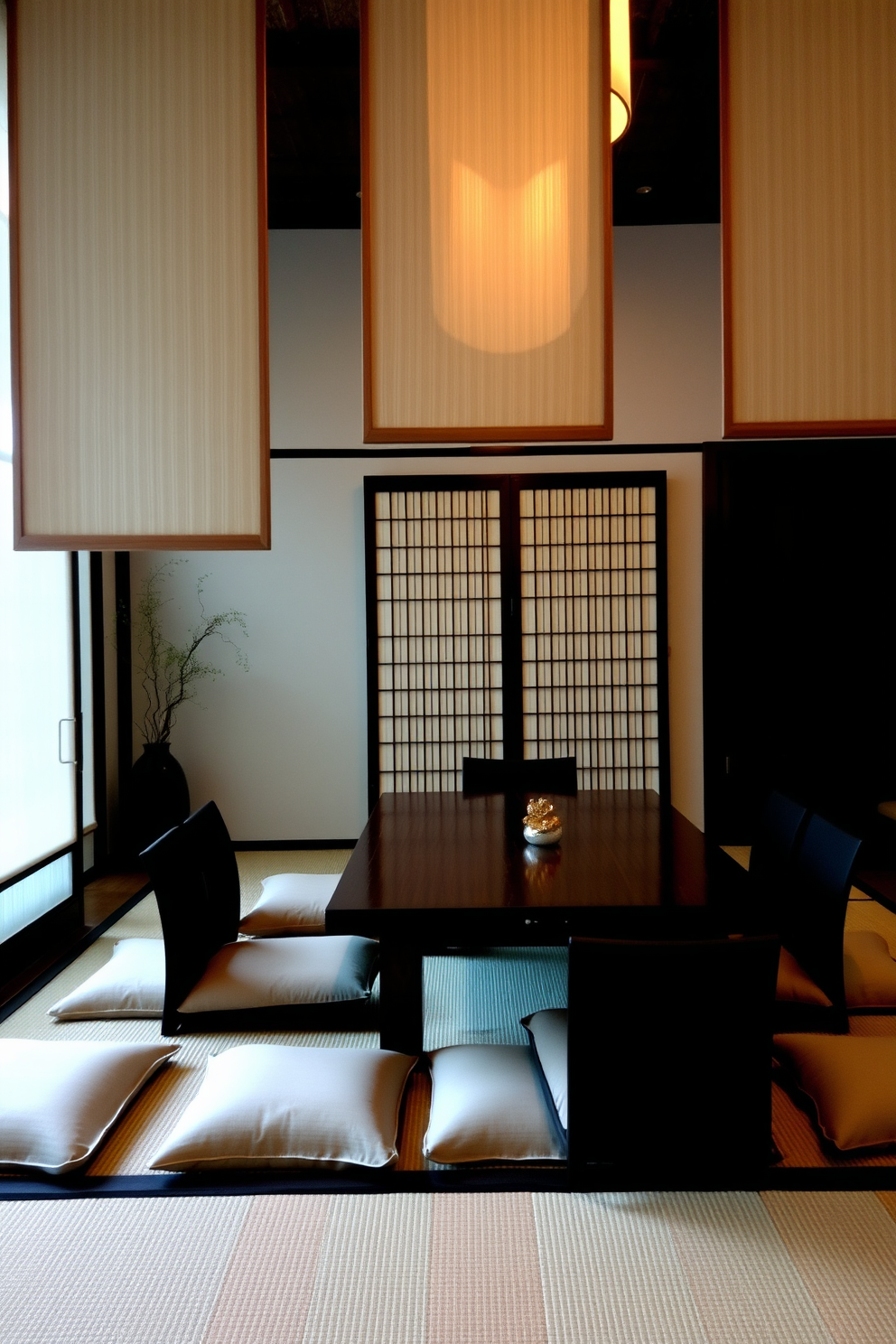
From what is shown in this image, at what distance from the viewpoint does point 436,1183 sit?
1922 millimetres

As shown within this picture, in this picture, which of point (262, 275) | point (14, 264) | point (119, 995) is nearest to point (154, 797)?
point (119, 995)

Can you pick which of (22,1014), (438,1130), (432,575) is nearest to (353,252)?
(432,575)

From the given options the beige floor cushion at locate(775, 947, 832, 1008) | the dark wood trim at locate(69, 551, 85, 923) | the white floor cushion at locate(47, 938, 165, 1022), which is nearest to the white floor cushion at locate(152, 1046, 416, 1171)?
the white floor cushion at locate(47, 938, 165, 1022)

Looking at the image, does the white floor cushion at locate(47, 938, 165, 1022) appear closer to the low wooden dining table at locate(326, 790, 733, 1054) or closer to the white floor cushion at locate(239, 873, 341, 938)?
the white floor cushion at locate(239, 873, 341, 938)

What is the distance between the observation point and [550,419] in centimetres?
197

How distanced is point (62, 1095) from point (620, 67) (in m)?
3.27

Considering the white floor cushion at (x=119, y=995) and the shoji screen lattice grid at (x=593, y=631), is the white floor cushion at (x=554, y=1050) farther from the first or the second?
the shoji screen lattice grid at (x=593, y=631)

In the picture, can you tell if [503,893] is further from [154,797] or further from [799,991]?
[154,797]

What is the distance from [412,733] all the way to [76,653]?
2.00m

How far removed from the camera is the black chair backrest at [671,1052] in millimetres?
1797

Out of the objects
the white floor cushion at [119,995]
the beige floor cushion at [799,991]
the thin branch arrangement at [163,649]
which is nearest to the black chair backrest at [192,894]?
the white floor cushion at [119,995]

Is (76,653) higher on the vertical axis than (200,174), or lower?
lower

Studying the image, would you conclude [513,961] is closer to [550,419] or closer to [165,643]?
[550,419]

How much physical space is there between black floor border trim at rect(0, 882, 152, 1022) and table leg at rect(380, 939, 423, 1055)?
1.46m
